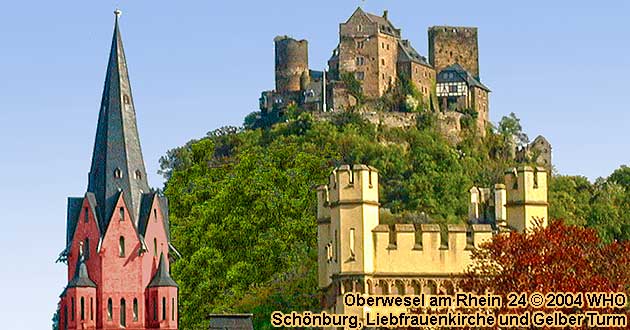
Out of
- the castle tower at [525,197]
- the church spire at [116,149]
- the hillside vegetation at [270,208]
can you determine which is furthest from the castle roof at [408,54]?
the castle tower at [525,197]

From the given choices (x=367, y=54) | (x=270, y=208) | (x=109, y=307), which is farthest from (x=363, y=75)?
(x=109, y=307)

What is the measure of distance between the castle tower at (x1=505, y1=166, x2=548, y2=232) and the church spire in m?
23.9

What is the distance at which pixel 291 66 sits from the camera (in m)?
188

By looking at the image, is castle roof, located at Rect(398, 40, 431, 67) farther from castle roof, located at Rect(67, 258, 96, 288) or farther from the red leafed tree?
the red leafed tree

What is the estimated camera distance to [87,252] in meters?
71.3

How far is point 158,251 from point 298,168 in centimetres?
2215

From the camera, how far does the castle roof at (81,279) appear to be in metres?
70.5

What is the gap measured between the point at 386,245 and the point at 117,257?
77.2 ft

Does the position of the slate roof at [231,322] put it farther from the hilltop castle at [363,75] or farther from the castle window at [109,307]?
the hilltop castle at [363,75]

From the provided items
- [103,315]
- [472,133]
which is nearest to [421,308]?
[103,315]

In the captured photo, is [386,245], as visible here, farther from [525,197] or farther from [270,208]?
[270,208]

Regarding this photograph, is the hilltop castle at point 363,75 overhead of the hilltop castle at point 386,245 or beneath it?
overhead

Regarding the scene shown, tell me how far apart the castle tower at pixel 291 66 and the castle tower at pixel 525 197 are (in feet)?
446

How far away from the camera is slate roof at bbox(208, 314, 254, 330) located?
160 ft
